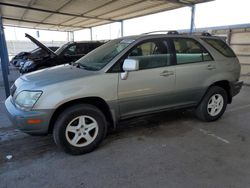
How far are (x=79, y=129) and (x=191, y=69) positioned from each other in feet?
7.13

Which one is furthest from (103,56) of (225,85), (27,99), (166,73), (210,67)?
(225,85)

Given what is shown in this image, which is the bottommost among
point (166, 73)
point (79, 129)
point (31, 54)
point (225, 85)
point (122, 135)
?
point (122, 135)

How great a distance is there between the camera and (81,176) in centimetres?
256

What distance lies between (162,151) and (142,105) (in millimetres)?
760

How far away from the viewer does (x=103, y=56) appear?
354cm

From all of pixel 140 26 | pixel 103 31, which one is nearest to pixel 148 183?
pixel 140 26

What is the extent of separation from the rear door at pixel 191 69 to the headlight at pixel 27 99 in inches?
88.1

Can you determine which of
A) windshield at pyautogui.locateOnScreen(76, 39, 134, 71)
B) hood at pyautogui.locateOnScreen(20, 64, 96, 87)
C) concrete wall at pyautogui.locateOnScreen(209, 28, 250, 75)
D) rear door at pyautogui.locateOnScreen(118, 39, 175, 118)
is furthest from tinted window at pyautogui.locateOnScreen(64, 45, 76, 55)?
concrete wall at pyautogui.locateOnScreen(209, 28, 250, 75)

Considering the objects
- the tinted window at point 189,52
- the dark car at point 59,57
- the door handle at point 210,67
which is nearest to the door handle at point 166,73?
the tinted window at point 189,52

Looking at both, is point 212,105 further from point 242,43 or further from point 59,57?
point 59,57

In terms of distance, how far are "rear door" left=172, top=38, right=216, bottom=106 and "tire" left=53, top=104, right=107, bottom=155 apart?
1511 millimetres

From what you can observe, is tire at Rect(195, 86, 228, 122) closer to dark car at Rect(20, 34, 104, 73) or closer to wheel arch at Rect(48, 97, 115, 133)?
wheel arch at Rect(48, 97, 115, 133)

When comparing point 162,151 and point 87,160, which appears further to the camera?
point 162,151

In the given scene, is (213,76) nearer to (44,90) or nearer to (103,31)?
(44,90)
